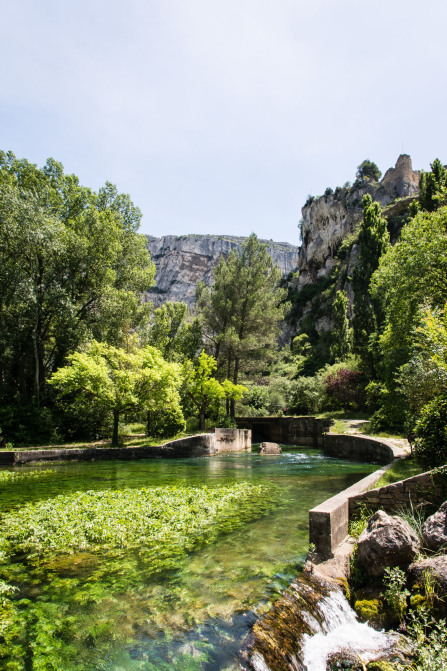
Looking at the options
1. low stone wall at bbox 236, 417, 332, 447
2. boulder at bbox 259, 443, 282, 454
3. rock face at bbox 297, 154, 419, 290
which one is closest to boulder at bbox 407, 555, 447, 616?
boulder at bbox 259, 443, 282, 454

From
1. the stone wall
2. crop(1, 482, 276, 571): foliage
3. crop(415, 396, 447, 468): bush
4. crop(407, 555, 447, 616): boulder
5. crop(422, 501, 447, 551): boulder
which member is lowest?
the stone wall

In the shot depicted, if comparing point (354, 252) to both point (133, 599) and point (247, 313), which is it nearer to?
point (247, 313)

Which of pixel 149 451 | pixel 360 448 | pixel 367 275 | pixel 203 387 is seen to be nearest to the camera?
pixel 360 448

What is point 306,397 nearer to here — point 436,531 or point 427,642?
point 436,531

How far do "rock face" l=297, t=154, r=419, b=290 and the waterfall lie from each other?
76.1 metres

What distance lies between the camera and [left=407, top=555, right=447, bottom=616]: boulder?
13.1ft

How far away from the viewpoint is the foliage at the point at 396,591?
4.16m

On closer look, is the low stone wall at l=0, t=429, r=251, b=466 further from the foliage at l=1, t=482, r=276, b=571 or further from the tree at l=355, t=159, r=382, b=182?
the tree at l=355, t=159, r=382, b=182

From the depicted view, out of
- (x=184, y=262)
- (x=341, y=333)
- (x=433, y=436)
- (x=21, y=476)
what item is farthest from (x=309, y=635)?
(x=184, y=262)

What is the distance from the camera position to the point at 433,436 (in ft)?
24.4

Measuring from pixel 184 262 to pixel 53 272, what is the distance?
4682 inches

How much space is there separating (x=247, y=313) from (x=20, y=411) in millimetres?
20478

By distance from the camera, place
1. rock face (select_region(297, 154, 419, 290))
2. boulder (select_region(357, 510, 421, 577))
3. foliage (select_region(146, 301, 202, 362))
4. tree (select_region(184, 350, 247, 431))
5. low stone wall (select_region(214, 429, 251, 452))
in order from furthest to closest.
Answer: rock face (select_region(297, 154, 419, 290)) → foliage (select_region(146, 301, 202, 362)) → tree (select_region(184, 350, 247, 431)) → low stone wall (select_region(214, 429, 251, 452)) → boulder (select_region(357, 510, 421, 577))

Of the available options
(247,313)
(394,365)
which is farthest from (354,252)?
(394,365)
